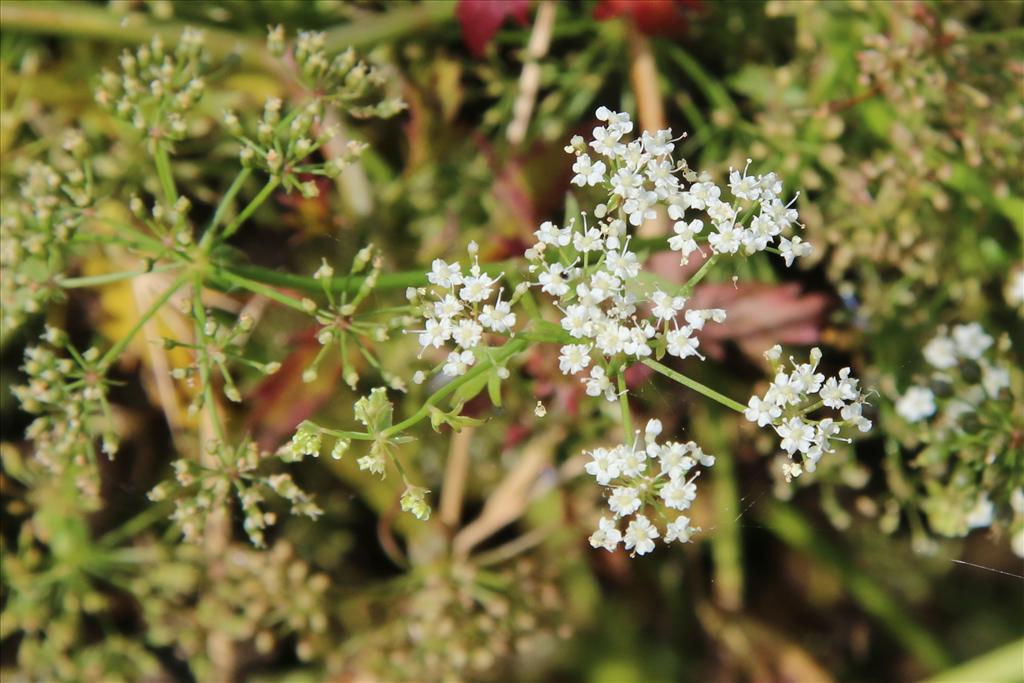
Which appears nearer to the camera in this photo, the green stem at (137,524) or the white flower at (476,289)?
the white flower at (476,289)

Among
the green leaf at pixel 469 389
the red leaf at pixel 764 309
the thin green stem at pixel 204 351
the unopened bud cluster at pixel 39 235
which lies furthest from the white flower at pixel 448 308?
the red leaf at pixel 764 309

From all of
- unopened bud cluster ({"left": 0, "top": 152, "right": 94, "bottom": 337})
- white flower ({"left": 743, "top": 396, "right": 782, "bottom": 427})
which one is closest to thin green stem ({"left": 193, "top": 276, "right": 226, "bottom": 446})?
unopened bud cluster ({"left": 0, "top": 152, "right": 94, "bottom": 337})

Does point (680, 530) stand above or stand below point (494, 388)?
below

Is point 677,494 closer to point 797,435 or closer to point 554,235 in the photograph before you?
point 797,435

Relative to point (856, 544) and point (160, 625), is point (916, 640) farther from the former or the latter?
point (160, 625)

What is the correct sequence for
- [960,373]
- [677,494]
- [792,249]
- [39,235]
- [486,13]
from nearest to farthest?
A: [677,494], [792,249], [39,235], [486,13], [960,373]

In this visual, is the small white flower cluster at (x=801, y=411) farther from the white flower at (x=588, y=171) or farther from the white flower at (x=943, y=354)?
the white flower at (x=943, y=354)

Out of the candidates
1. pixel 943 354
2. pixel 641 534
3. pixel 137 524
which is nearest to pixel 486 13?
pixel 641 534

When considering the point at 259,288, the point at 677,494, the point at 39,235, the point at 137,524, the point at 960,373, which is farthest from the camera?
the point at 137,524
